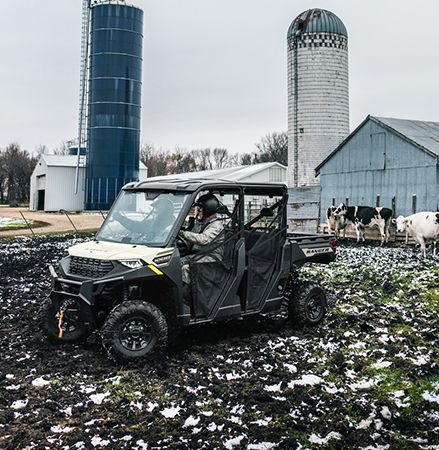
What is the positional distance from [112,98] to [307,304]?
174 feet

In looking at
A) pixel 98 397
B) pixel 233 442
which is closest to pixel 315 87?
pixel 98 397

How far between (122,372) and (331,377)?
254 centimetres

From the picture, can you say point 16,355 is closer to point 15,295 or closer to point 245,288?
point 245,288

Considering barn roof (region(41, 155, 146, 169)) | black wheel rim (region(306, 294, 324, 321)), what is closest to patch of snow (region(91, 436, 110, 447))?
black wheel rim (region(306, 294, 324, 321))

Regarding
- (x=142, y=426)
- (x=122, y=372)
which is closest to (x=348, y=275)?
(x=122, y=372)

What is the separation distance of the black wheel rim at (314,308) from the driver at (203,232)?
7.32 ft

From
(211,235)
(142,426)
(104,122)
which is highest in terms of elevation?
(104,122)

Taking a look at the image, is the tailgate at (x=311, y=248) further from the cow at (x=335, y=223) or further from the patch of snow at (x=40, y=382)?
the cow at (x=335, y=223)

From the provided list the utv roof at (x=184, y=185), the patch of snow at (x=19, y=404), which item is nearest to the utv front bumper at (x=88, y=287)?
the patch of snow at (x=19, y=404)

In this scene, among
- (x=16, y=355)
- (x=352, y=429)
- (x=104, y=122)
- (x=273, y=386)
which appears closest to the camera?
(x=352, y=429)

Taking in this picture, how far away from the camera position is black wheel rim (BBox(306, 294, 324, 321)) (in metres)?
10.0

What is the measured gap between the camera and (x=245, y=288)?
29.5 feet

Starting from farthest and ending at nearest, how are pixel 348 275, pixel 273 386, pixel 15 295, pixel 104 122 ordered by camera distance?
pixel 104 122
pixel 348 275
pixel 15 295
pixel 273 386

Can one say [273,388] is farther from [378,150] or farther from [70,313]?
[378,150]
